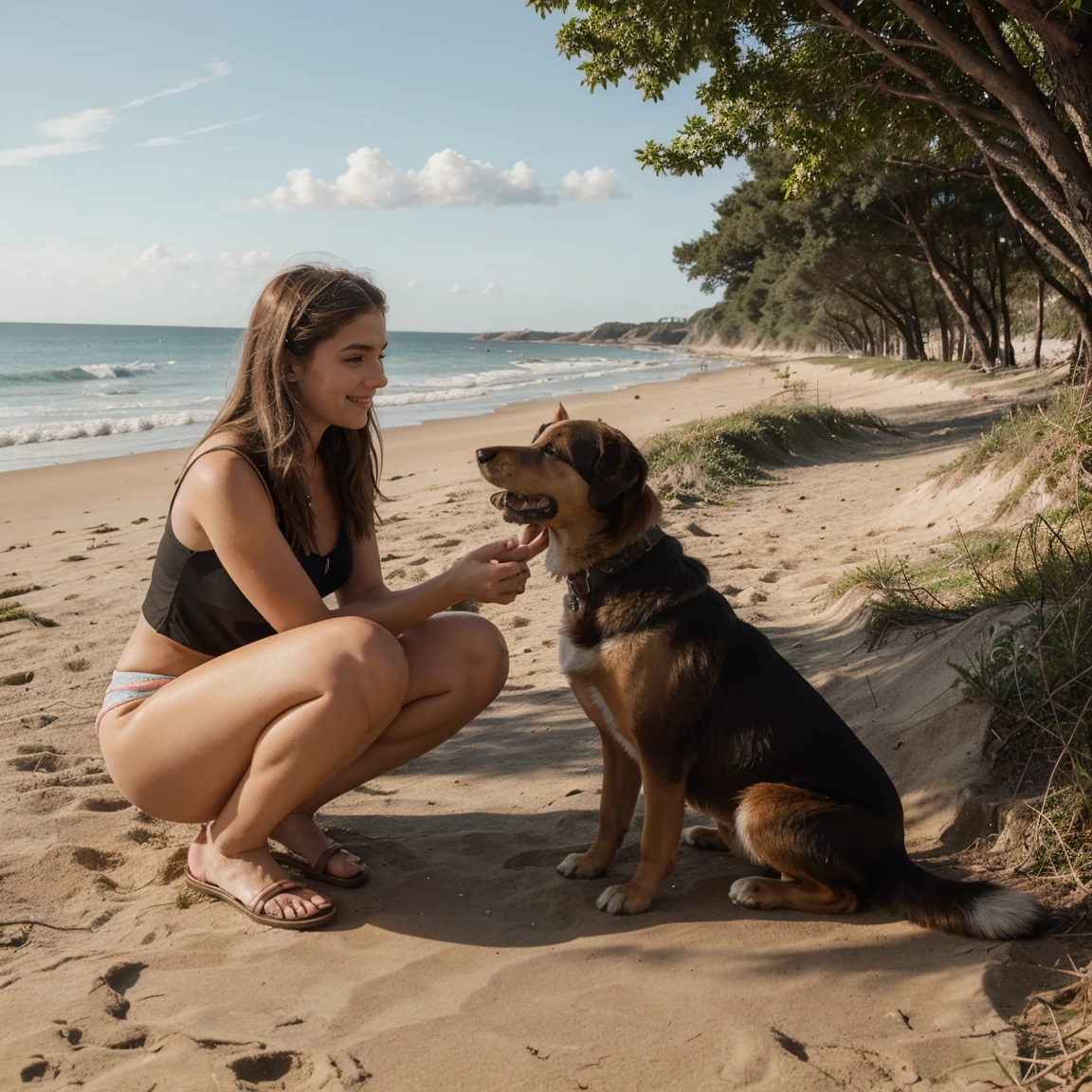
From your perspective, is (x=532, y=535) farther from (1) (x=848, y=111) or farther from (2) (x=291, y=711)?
(1) (x=848, y=111)

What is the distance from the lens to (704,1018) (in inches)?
102

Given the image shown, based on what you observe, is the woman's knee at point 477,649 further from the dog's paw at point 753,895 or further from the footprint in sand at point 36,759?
the footprint in sand at point 36,759

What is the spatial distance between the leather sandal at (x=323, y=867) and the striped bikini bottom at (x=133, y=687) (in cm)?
79

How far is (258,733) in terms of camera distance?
333 cm

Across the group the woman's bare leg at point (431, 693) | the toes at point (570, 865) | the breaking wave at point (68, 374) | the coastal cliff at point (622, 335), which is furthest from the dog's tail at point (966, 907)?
the coastal cliff at point (622, 335)

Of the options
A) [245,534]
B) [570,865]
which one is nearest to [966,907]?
[570,865]

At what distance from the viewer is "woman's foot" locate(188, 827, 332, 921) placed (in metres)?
3.24

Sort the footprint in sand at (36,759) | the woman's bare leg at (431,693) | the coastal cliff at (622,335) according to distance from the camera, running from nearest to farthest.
A: the woman's bare leg at (431,693) < the footprint in sand at (36,759) < the coastal cliff at (622,335)

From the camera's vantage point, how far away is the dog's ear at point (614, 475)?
11.6 feet

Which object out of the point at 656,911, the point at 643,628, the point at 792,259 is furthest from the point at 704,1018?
the point at 792,259

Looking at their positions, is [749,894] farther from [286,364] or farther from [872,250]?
[872,250]

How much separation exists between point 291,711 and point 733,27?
962 centimetres

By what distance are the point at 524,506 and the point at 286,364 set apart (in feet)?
3.44

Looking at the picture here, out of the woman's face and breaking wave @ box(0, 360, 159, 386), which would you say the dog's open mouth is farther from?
breaking wave @ box(0, 360, 159, 386)
